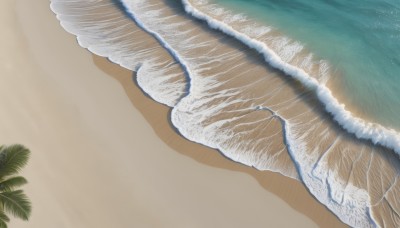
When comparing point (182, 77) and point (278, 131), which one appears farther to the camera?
point (182, 77)

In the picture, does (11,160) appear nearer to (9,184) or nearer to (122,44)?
(9,184)

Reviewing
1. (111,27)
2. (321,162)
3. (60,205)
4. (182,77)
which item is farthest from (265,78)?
(60,205)

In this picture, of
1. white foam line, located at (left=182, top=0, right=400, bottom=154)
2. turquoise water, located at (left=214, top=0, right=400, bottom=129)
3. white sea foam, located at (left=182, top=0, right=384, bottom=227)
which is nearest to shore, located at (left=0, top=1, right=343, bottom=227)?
white sea foam, located at (left=182, top=0, right=384, bottom=227)

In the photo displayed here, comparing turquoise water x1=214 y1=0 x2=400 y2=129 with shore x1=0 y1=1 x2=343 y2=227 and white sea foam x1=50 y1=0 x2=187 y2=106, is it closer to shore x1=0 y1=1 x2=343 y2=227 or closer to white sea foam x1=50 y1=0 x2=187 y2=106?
white sea foam x1=50 y1=0 x2=187 y2=106

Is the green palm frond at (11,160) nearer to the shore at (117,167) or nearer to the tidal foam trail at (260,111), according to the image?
the shore at (117,167)

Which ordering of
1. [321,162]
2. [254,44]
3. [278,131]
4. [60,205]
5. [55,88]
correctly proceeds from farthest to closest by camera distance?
[254,44] < [55,88] < [278,131] < [321,162] < [60,205]

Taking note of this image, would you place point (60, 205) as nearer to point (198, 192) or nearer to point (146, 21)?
point (198, 192)
